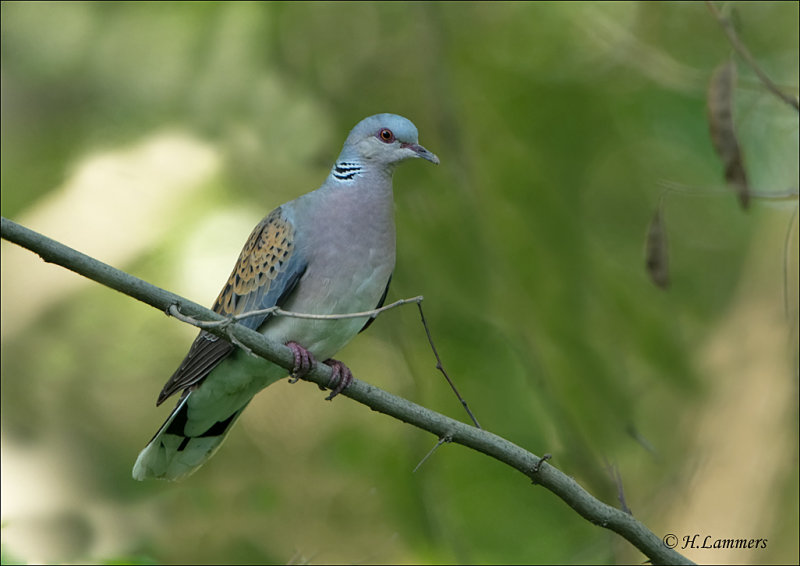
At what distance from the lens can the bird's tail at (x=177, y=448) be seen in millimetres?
3742

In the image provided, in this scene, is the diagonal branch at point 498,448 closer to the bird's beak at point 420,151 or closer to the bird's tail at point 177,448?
the bird's beak at point 420,151

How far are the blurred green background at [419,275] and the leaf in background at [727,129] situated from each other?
4.01 ft

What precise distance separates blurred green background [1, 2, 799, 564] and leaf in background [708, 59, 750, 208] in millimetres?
1222

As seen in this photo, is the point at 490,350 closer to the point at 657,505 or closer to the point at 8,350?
the point at 657,505

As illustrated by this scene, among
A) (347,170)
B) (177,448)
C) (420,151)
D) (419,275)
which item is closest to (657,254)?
(420,151)

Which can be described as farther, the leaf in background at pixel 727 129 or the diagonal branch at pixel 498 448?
the leaf in background at pixel 727 129

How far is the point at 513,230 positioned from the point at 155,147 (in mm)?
2317

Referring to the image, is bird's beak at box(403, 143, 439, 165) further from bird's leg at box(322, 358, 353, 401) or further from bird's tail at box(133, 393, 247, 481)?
bird's tail at box(133, 393, 247, 481)

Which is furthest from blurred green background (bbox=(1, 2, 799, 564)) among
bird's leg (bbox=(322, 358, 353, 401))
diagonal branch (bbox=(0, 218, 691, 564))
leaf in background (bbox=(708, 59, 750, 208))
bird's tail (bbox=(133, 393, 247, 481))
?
diagonal branch (bbox=(0, 218, 691, 564))

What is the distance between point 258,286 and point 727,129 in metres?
1.92

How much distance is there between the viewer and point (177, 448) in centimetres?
384

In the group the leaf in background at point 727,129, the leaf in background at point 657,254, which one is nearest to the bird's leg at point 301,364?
the leaf in background at point 657,254

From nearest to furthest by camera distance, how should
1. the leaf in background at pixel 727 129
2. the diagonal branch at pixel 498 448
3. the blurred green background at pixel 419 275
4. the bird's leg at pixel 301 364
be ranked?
1. the diagonal branch at pixel 498 448
2. the bird's leg at pixel 301 364
3. the leaf in background at pixel 727 129
4. the blurred green background at pixel 419 275

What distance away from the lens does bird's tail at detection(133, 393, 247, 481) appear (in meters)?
3.74
